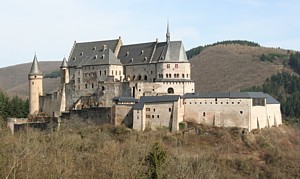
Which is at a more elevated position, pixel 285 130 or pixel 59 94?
pixel 59 94

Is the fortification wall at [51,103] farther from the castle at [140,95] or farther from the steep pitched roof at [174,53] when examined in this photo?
the steep pitched roof at [174,53]

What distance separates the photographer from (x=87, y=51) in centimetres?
6819

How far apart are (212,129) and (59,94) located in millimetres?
19744

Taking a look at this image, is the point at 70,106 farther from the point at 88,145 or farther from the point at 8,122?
the point at 88,145

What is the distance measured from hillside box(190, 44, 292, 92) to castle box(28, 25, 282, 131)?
5883 cm

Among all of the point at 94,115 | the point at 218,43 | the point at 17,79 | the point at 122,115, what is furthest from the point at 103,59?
the point at 17,79

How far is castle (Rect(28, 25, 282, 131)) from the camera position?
55.3 meters

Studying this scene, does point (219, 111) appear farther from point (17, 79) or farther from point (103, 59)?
point (17, 79)

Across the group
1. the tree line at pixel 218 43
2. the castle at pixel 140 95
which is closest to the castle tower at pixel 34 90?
the castle at pixel 140 95

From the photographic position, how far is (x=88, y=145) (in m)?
49.9

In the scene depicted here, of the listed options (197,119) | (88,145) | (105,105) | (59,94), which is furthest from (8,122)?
(197,119)

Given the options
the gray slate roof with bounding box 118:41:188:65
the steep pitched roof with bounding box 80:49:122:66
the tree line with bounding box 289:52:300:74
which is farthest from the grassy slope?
the tree line with bounding box 289:52:300:74

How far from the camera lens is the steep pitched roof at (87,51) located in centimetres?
6662

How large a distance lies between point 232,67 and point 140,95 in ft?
284
